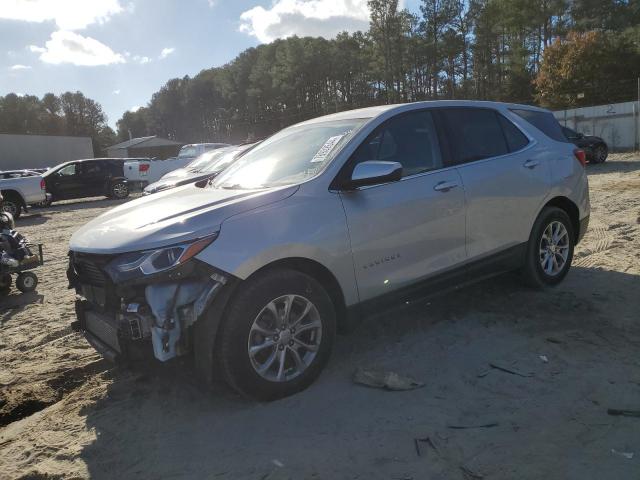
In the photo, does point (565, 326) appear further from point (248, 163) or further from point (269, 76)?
point (269, 76)

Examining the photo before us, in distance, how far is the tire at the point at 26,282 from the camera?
6.62 m

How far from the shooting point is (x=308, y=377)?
11.3ft

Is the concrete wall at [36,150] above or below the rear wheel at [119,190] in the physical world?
above

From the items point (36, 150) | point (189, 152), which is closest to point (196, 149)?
point (189, 152)

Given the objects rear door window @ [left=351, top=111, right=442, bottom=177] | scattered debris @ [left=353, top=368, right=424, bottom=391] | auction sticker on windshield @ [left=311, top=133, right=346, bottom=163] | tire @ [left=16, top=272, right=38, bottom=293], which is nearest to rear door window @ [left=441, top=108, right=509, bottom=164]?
rear door window @ [left=351, top=111, right=442, bottom=177]

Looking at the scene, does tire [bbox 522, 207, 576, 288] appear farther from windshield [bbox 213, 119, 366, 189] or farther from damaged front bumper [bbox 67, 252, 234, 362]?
damaged front bumper [bbox 67, 252, 234, 362]

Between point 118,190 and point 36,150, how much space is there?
29040 mm

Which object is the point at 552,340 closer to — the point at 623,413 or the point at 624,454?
the point at 623,413

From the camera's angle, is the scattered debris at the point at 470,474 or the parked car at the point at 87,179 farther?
the parked car at the point at 87,179

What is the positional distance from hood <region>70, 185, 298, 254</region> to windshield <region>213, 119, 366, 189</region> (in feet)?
0.88

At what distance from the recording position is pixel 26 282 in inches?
263

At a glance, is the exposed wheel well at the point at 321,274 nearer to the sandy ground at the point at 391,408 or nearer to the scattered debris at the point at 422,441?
the sandy ground at the point at 391,408

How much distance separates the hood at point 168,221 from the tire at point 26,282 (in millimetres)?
3445

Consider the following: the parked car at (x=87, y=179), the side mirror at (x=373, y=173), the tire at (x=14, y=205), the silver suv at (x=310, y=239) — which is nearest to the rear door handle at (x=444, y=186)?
the silver suv at (x=310, y=239)
